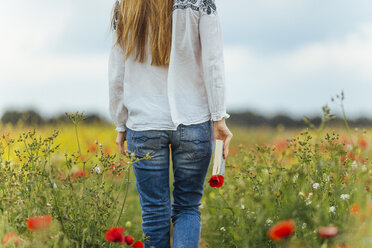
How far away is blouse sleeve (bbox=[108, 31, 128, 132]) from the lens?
2.65 meters

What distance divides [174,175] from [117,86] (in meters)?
0.71

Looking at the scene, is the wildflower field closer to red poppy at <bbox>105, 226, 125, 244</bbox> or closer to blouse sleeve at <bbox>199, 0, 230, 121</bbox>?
red poppy at <bbox>105, 226, 125, 244</bbox>

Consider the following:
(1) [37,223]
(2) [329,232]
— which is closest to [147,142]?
(1) [37,223]

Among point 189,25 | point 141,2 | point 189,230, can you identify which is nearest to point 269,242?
point 189,230

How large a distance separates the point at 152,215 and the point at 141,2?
134 centimetres

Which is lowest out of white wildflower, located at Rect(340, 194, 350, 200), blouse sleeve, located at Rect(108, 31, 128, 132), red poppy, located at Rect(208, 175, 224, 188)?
white wildflower, located at Rect(340, 194, 350, 200)

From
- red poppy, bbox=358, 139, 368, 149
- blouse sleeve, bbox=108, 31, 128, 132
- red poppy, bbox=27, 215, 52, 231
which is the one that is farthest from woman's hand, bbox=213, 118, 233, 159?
red poppy, bbox=27, 215, 52, 231

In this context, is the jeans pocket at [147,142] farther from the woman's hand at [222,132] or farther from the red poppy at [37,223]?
the red poppy at [37,223]

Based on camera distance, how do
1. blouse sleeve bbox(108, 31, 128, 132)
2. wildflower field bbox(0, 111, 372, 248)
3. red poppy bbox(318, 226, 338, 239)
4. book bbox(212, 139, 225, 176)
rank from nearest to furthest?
red poppy bbox(318, 226, 338, 239) < wildflower field bbox(0, 111, 372, 248) < book bbox(212, 139, 225, 176) < blouse sleeve bbox(108, 31, 128, 132)

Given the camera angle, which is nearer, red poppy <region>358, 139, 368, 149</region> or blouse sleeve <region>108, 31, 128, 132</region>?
red poppy <region>358, 139, 368, 149</region>

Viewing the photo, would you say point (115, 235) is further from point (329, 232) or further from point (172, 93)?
point (329, 232)

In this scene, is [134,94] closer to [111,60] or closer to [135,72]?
[135,72]

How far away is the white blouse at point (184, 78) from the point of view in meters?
2.40

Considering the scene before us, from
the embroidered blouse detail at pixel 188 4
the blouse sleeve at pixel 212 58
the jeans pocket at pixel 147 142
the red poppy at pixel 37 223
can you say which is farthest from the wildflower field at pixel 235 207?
the embroidered blouse detail at pixel 188 4
